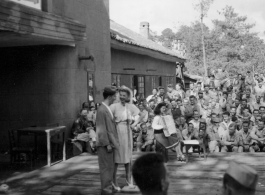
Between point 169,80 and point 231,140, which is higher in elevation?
point 169,80

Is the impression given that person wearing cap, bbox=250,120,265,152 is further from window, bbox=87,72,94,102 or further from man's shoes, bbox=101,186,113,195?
man's shoes, bbox=101,186,113,195

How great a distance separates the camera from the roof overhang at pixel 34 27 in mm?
7176

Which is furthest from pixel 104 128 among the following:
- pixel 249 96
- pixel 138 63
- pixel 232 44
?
pixel 232 44

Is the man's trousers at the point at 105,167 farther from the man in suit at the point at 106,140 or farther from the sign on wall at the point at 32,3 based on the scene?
the sign on wall at the point at 32,3

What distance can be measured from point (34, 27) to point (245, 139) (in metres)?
5.54

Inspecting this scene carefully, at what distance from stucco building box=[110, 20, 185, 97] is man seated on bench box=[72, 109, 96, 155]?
12.3ft

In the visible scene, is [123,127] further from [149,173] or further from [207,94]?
[207,94]

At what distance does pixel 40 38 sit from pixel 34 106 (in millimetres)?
2108

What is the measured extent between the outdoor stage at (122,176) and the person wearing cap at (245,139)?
1.84 ft

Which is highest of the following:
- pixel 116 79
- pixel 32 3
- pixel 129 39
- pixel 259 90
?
pixel 129 39

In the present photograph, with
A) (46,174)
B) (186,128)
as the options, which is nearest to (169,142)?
(186,128)

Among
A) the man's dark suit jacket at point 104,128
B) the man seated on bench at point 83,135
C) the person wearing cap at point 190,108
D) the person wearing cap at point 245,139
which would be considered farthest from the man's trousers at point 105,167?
the person wearing cap at point 190,108

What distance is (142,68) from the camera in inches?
703

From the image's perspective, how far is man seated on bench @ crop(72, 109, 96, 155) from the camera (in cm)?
970
